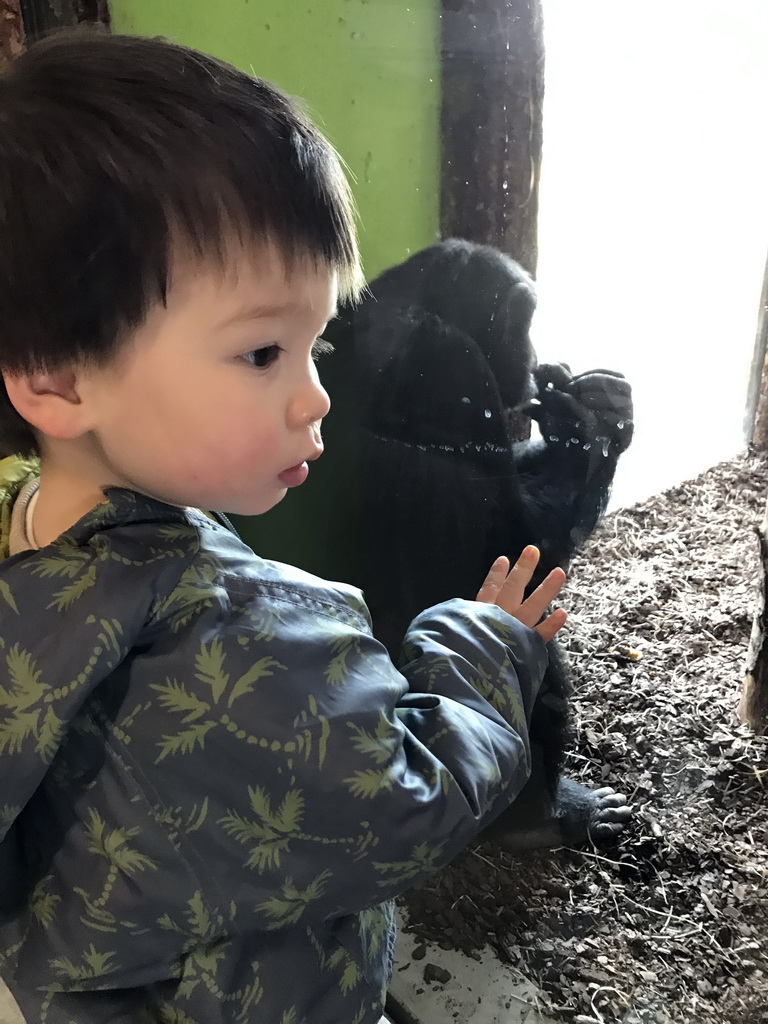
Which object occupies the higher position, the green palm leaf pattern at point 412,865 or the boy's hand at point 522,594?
the boy's hand at point 522,594

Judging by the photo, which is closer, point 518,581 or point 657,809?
point 518,581

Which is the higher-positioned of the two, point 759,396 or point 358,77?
point 358,77

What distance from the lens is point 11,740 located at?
0.47 meters

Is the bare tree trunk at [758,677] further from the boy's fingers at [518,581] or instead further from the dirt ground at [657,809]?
the boy's fingers at [518,581]

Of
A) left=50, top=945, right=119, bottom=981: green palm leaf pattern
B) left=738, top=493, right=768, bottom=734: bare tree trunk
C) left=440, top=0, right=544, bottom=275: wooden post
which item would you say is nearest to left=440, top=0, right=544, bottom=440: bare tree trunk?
left=440, top=0, right=544, bottom=275: wooden post

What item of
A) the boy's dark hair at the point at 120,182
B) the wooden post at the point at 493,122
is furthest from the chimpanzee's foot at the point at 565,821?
the boy's dark hair at the point at 120,182

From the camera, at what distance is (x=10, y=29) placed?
45.8 inches

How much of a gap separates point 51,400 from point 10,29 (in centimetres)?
95

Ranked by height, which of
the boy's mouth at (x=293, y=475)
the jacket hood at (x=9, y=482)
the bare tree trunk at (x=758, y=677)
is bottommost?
the bare tree trunk at (x=758, y=677)

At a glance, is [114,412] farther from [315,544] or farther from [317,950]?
[315,544]

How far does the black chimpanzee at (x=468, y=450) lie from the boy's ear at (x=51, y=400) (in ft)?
2.07

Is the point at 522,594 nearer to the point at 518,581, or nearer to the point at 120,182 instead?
the point at 518,581

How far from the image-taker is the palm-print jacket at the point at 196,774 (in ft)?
1.59

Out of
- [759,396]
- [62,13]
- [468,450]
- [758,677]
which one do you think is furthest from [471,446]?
[62,13]
